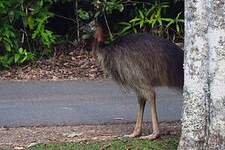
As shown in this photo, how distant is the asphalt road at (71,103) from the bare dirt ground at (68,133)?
222mm

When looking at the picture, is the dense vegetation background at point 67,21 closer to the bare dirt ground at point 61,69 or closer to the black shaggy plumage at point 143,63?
the bare dirt ground at point 61,69

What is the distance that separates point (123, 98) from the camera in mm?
9781

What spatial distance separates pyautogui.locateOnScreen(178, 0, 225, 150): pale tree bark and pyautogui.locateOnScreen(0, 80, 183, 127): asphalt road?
1.22 meters

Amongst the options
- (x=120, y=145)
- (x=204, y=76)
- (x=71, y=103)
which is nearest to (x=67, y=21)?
(x=71, y=103)

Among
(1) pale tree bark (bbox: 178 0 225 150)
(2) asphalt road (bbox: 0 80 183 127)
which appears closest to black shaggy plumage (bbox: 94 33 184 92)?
(2) asphalt road (bbox: 0 80 183 127)

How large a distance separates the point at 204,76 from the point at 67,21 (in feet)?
25.2

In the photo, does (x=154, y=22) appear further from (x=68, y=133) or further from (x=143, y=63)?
(x=143, y=63)

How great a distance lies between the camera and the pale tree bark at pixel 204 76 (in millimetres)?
6125

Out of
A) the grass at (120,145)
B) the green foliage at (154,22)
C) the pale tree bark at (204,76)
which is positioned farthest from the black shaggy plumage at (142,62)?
the green foliage at (154,22)

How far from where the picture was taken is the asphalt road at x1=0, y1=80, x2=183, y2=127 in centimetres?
857

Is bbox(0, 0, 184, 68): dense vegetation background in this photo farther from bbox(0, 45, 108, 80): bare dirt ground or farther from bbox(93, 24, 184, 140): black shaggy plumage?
bbox(93, 24, 184, 140): black shaggy plumage

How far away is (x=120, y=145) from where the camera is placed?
7.21 m

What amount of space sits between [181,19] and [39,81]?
3116 millimetres

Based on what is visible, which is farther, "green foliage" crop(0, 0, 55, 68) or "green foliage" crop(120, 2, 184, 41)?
"green foliage" crop(120, 2, 184, 41)
